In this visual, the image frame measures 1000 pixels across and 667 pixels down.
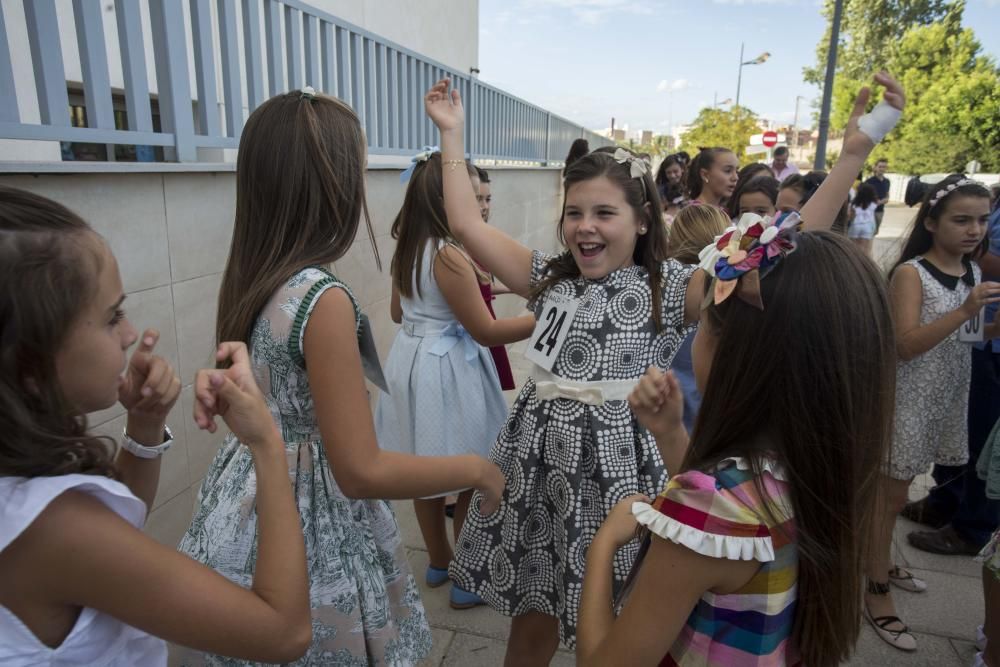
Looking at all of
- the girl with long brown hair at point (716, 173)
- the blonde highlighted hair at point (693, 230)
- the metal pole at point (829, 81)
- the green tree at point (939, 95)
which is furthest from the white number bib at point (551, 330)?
the green tree at point (939, 95)

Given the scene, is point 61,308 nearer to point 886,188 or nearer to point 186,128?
point 186,128

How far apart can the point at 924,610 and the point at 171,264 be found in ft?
10.8

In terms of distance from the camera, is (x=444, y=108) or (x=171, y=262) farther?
(x=171, y=262)

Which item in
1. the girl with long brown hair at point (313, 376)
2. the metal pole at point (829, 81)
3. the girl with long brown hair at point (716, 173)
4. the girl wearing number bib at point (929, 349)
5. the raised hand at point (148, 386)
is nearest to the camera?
the raised hand at point (148, 386)

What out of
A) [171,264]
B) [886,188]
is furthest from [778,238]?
[886,188]

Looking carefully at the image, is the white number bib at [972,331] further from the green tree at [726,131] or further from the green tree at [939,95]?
the green tree at [939,95]

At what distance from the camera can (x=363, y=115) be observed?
4.01 meters

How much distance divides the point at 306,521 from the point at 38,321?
782 mm

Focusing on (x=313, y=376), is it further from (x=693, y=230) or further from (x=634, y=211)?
(x=693, y=230)

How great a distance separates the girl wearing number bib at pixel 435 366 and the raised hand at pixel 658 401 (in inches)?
51.4

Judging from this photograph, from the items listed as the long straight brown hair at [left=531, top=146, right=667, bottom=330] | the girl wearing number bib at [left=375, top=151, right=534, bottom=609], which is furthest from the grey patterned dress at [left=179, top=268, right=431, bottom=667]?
the girl wearing number bib at [left=375, top=151, right=534, bottom=609]

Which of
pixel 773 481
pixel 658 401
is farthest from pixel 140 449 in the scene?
pixel 773 481

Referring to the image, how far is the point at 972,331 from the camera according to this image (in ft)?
8.98

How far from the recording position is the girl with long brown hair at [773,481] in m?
1.01
